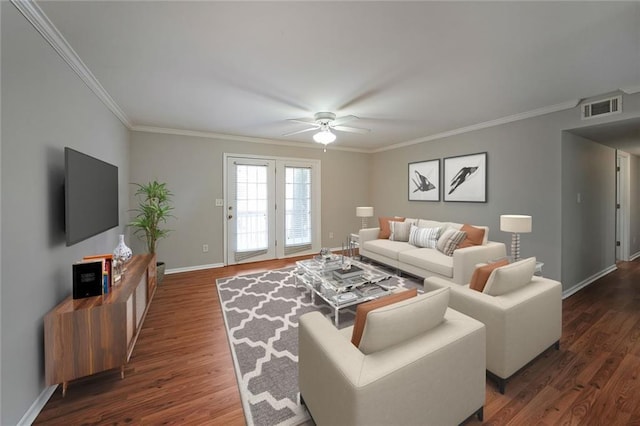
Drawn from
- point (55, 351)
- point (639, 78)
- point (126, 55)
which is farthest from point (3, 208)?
A: point (639, 78)

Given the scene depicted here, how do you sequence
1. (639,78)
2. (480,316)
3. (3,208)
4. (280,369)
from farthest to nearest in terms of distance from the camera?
(639,78), (280,369), (480,316), (3,208)

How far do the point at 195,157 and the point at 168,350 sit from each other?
10.5ft

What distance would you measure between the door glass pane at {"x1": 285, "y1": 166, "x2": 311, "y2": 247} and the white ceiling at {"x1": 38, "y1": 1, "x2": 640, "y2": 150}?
2.05 m

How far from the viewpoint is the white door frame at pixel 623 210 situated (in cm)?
459

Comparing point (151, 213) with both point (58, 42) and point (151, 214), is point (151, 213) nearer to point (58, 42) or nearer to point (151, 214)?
point (151, 214)

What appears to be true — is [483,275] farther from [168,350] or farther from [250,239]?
[250,239]

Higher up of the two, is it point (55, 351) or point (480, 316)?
point (480, 316)

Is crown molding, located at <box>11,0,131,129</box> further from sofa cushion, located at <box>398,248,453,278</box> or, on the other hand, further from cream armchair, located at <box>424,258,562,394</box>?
sofa cushion, located at <box>398,248,453,278</box>

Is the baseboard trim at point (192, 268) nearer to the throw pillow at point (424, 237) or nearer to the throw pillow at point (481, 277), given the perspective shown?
the throw pillow at point (424, 237)

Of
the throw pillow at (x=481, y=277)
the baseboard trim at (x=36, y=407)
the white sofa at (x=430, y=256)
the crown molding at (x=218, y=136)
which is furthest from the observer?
the crown molding at (x=218, y=136)

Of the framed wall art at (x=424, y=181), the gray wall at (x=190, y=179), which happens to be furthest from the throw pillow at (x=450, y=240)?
the gray wall at (x=190, y=179)

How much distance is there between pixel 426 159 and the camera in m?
4.85

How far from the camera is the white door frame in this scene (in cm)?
459

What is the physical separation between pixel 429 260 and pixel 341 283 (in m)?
1.40
